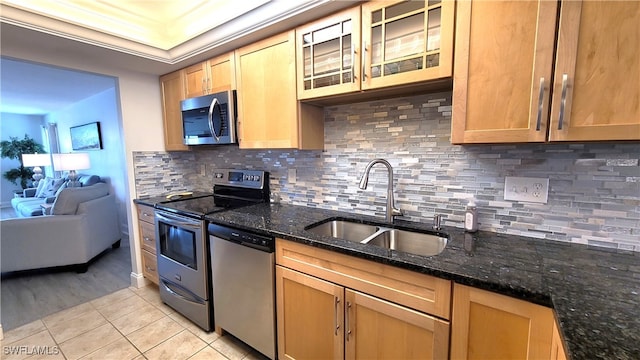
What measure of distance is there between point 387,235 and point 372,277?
1.53ft

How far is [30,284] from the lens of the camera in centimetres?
284

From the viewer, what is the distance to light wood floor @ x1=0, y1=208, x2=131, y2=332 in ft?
7.67

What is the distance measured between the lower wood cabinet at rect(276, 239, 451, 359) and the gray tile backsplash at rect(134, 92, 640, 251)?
61 centimetres

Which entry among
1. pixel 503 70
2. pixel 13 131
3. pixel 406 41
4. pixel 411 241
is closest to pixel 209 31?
pixel 406 41

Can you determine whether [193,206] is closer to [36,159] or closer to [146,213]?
[146,213]

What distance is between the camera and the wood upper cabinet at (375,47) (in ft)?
4.05

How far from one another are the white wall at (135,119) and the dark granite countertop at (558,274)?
6.20 feet

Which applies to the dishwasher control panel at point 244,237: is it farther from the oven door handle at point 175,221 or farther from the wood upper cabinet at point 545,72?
the wood upper cabinet at point 545,72

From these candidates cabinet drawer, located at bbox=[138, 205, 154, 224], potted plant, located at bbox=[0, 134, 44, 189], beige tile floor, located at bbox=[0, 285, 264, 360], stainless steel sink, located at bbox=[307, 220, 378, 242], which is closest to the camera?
stainless steel sink, located at bbox=[307, 220, 378, 242]

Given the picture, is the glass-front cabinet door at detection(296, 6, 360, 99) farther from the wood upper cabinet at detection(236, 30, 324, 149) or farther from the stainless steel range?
the stainless steel range

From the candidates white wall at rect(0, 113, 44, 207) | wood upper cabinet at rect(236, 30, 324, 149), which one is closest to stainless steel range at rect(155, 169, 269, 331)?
wood upper cabinet at rect(236, 30, 324, 149)

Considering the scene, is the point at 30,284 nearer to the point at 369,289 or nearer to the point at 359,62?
the point at 369,289

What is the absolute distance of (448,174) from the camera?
5.01 ft

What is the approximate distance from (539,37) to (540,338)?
3.44 feet
